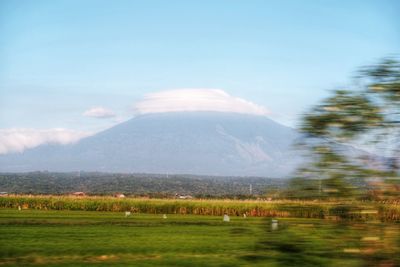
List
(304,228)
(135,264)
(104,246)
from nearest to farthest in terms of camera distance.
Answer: (304,228) < (135,264) < (104,246)

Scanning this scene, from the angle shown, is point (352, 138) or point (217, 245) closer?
point (352, 138)

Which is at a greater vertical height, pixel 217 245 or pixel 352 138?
pixel 352 138

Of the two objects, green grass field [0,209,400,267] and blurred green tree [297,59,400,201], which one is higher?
blurred green tree [297,59,400,201]

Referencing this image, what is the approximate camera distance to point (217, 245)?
27.0 meters

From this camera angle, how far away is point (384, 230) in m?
7.13

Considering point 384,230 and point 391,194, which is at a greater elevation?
point 391,194

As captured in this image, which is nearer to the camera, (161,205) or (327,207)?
(327,207)

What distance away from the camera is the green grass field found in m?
7.15

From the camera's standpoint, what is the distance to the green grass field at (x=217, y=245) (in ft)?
23.5

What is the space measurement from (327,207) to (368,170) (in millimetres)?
685

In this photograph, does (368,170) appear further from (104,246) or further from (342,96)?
(104,246)

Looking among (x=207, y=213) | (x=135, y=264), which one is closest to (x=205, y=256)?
(x=135, y=264)

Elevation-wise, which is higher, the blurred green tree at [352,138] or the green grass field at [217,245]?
the blurred green tree at [352,138]

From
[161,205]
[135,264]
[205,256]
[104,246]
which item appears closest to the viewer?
[135,264]
